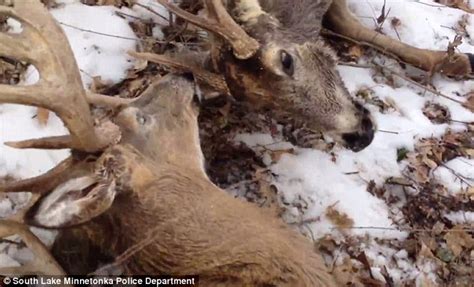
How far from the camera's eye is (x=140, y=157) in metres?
5.23

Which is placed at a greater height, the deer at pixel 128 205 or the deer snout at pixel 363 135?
the deer at pixel 128 205

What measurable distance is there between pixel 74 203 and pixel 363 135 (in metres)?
2.51

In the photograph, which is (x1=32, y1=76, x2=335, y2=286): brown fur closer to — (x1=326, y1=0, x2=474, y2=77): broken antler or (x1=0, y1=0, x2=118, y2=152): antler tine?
(x1=0, y1=0, x2=118, y2=152): antler tine

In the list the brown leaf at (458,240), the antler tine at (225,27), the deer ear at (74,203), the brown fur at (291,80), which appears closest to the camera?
the deer ear at (74,203)

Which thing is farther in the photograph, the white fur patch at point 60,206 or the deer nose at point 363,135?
the deer nose at point 363,135

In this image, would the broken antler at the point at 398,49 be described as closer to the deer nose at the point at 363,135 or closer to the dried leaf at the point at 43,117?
the deer nose at the point at 363,135

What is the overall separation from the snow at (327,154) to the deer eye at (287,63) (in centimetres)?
79

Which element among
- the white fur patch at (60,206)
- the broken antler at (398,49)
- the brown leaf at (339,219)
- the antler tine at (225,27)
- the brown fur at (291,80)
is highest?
the antler tine at (225,27)

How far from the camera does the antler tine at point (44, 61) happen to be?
471 cm

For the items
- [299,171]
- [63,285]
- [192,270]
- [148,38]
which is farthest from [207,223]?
[148,38]

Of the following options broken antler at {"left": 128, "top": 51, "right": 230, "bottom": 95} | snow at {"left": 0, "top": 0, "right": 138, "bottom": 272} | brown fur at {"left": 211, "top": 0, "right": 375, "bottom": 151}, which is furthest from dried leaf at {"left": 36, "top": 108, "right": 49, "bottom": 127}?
brown fur at {"left": 211, "top": 0, "right": 375, "bottom": 151}

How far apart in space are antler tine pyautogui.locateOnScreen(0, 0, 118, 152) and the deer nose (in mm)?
2344

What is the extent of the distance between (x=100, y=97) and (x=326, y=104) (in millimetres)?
1614

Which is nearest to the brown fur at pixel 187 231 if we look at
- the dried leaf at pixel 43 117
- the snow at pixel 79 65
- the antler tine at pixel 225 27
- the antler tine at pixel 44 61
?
the antler tine at pixel 44 61
